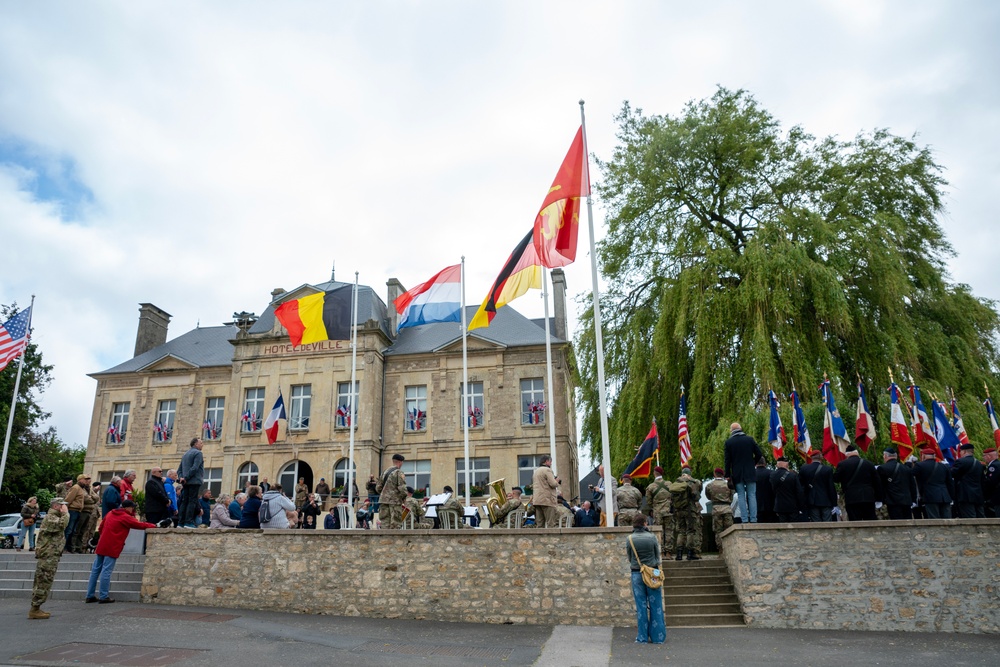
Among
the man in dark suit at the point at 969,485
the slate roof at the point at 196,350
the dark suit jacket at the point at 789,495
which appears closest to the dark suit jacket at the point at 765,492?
the dark suit jacket at the point at 789,495

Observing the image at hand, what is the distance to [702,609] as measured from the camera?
11.2 meters

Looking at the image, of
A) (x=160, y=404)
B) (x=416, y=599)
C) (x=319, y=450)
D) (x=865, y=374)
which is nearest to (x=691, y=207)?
(x=865, y=374)

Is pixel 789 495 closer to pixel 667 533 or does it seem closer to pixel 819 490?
pixel 819 490

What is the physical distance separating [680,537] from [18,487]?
3401cm

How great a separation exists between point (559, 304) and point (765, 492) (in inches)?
736

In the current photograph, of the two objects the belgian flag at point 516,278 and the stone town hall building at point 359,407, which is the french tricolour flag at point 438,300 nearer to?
the belgian flag at point 516,278

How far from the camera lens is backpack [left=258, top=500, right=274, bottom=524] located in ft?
40.8

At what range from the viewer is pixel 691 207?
63.3ft

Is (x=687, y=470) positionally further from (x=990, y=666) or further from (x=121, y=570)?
(x=121, y=570)

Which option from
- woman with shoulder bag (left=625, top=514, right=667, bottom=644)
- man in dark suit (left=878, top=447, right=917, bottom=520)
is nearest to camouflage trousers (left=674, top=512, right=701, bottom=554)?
man in dark suit (left=878, top=447, right=917, bottom=520)

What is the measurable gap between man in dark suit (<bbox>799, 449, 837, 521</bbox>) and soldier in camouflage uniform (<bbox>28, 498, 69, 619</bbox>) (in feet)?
38.0

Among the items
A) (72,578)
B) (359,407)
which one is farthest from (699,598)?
(359,407)

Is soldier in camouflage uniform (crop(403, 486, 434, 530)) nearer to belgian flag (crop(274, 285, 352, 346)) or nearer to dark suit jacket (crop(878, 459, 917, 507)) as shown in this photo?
belgian flag (crop(274, 285, 352, 346))

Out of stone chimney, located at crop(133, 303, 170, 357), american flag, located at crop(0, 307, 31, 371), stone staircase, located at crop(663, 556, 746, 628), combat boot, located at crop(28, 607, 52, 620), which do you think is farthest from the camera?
stone chimney, located at crop(133, 303, 170, 357)
